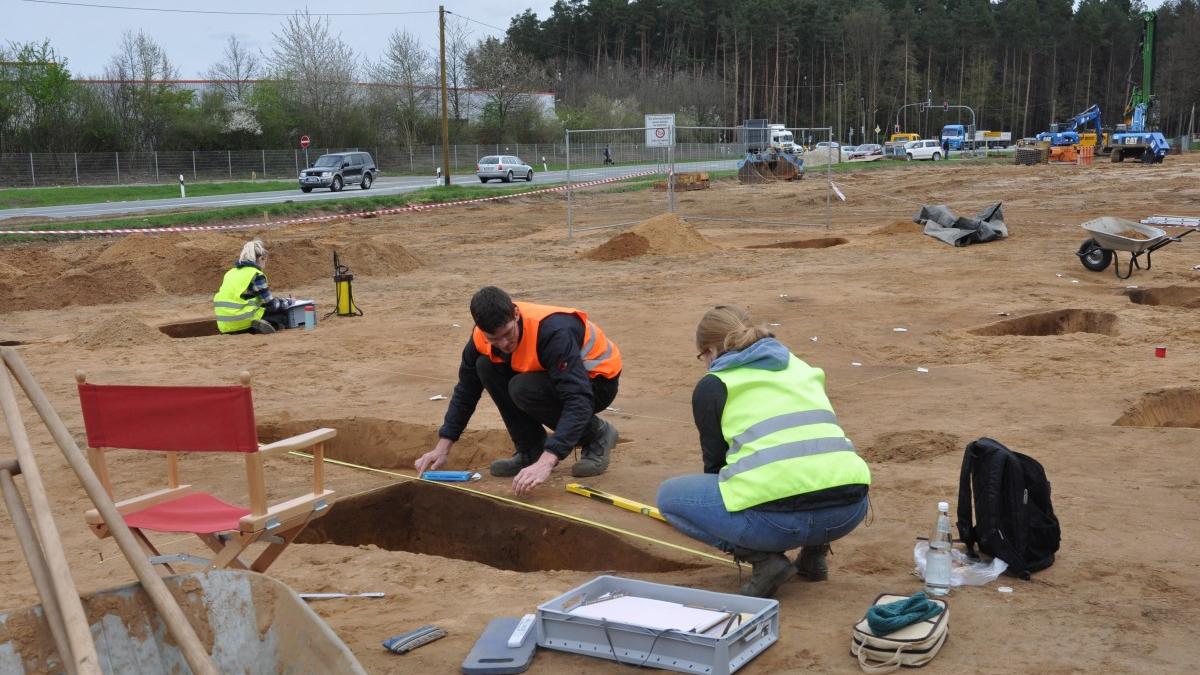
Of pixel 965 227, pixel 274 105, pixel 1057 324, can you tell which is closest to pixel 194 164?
pixel 274 105

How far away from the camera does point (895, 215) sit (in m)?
28.2

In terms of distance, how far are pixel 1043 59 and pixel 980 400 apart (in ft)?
363

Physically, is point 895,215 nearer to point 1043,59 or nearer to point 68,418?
point 68,418

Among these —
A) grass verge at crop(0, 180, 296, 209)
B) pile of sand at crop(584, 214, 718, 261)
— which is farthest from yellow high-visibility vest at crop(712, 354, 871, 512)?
grass verge at crop(0, 180, 296, 209)

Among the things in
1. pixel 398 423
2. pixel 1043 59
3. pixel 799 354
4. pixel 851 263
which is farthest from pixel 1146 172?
pixel 1043 59

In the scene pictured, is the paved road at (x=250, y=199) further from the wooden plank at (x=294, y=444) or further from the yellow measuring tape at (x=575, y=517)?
the wooden plank at (x=294, y=444)

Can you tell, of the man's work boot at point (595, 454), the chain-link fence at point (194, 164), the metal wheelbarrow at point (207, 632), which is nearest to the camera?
the metal wheelbarrow at point (207, 632)

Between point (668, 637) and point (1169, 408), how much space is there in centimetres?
626

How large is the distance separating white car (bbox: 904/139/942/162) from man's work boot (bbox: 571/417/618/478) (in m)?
61.1

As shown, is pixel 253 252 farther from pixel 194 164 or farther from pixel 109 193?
pixel 194 164

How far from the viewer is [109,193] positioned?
37.2 meters

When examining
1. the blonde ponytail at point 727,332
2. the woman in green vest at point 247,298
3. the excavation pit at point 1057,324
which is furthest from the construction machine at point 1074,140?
the blonde ponytail at point 727,332

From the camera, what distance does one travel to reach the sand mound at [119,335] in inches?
465

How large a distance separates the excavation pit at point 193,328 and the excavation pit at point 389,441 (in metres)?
5.82
